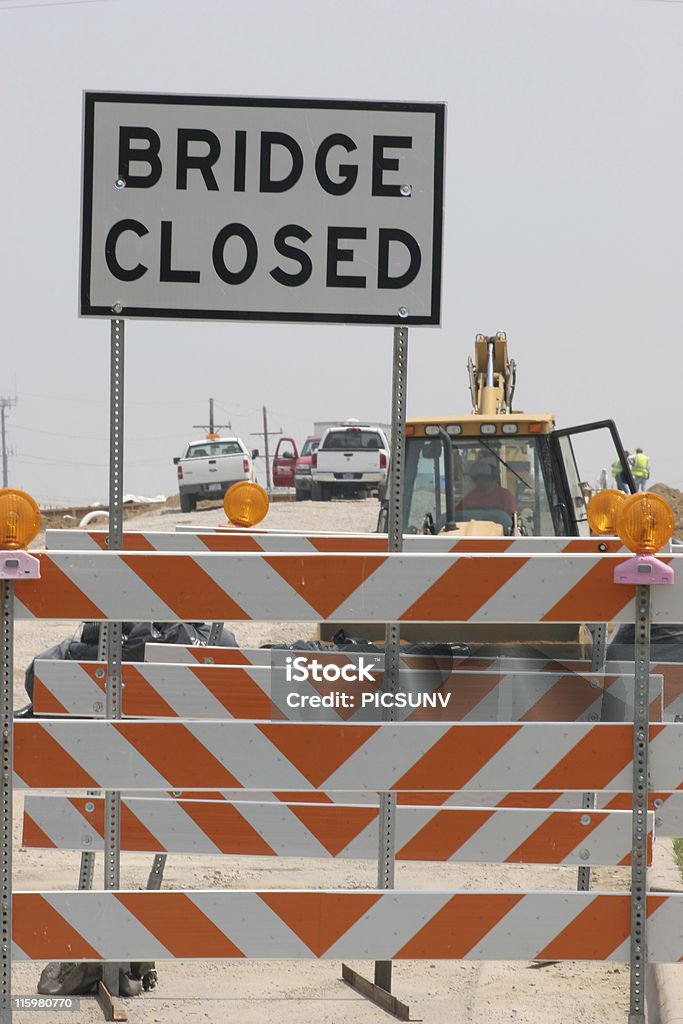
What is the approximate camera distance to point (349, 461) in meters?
38.7

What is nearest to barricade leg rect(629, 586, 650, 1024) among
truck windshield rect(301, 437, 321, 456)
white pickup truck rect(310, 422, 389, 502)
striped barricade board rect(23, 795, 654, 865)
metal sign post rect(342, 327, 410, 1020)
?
striped barricade board rect(23, 795, 654, 865)

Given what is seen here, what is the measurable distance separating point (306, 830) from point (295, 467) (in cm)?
4303

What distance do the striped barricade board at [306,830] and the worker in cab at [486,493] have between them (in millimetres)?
6925

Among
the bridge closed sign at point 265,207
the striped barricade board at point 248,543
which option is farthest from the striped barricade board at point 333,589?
the striped barricade board at point 248,543

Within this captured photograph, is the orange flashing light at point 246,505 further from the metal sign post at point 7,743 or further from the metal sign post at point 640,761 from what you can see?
the metal sign post at point 640,761

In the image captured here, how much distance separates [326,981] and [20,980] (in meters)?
1.27

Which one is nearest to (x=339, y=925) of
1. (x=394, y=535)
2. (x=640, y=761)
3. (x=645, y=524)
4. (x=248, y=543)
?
(x=640, y=761)

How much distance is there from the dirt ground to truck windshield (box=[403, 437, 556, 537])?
A: 4.72 m

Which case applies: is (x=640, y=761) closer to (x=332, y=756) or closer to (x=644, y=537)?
(x=644, y=537)

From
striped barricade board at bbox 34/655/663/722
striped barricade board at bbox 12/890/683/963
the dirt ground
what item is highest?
striped barricade board at bbox 34/655/663/722

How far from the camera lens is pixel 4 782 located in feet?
14.1

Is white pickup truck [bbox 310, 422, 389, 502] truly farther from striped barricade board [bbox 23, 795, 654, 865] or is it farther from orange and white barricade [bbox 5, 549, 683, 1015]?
orange and white barricade [bbox 5, 549, 683, 1015]

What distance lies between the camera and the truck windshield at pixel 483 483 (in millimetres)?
12039

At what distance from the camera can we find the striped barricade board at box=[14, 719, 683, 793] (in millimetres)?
4340
